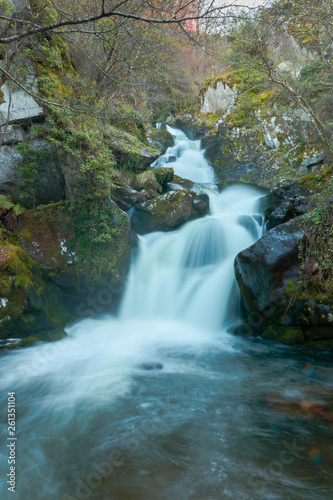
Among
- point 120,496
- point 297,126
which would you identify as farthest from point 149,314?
point 297,126

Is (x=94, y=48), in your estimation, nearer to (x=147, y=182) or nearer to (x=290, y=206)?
(x=147, y=182)

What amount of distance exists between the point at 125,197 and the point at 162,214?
4.29ft

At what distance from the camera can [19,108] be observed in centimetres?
648

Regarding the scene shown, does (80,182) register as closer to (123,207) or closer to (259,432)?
(123,207)

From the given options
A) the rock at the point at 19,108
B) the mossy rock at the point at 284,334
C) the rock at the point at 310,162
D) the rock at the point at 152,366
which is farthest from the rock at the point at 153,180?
the rock at the point at 152,366

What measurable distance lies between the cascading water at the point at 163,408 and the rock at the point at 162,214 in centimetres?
189

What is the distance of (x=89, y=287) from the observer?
6.81 m

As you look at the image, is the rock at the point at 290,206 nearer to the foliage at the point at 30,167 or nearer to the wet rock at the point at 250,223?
the wet rock at the point at 250,223

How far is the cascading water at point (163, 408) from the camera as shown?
2418 mm

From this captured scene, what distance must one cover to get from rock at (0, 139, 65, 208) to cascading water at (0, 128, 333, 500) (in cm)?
304

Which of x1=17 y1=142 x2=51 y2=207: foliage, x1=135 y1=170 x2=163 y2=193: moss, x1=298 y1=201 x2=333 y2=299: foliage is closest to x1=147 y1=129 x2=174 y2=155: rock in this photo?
x1=135 y1=170 x2=163 y2=193: moss

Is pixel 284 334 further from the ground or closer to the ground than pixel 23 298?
closer to the ground

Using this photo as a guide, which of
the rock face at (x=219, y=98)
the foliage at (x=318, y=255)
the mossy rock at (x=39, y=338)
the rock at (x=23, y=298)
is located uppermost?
the rock face at (x=219, y=98)

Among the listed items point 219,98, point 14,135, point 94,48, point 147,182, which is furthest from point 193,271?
point 219,98
